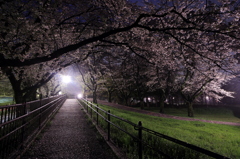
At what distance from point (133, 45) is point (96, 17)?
295 centimetres

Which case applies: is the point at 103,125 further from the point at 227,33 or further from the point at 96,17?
the point at 227,33

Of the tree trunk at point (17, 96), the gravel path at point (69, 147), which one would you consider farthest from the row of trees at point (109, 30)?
the gravel path at point (69, 147)

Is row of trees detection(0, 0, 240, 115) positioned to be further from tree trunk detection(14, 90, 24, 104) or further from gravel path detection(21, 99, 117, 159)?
gravel path detection(21, 99, 117, 159)

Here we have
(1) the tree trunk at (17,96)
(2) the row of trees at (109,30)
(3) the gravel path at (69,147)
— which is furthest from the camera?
(1) the tree trunk at (17,96)

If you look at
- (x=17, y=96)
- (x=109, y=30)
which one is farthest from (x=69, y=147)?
(x=17, y=96)

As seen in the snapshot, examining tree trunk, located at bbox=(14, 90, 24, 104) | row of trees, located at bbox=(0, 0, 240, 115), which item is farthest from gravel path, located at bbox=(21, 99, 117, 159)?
tree trunk, located at bbox=(14, 90, 24, 104)

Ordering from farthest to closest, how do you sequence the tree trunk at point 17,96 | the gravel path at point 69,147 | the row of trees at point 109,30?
the tree trunk at point 17,96, the row of trees at point 109,30, the gravel path at point 69,147

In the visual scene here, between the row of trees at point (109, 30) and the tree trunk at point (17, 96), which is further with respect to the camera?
the tree trunk at point (17, 96)

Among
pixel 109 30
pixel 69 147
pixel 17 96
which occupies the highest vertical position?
pixel 109 30

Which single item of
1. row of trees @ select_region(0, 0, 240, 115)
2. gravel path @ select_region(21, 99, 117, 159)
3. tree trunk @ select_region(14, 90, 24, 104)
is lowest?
gravel path @ select_region(21, 99, 117, 159)

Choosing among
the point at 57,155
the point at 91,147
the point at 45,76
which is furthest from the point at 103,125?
the point at 45,76

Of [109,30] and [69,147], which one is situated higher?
[109,30]

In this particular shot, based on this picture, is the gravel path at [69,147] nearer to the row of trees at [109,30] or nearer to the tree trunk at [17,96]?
the row of trees at [109,30]

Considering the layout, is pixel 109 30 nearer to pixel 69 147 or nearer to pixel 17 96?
pixel 69 147
